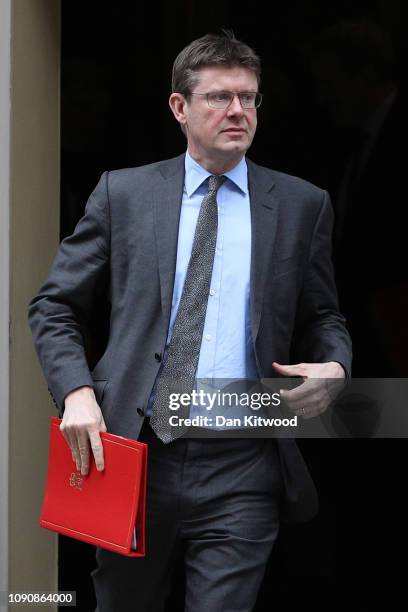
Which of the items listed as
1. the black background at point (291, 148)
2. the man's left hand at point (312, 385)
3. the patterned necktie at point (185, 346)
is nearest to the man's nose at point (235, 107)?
the patterned necktie at point (185, 346)

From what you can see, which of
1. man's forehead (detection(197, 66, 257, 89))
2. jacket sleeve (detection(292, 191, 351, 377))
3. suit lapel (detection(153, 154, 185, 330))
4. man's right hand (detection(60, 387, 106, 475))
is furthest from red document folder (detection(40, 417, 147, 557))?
man's forehead (detection(197, 66, 257, 89))

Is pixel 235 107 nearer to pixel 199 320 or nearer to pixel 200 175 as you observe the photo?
pixel 200 175

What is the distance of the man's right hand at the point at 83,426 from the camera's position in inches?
140

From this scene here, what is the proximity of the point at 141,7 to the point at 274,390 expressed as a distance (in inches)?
70.7

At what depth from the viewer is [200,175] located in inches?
151

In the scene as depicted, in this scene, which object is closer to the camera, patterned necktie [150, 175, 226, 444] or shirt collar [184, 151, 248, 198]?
patterned necktie [150, 175, 226, 444]

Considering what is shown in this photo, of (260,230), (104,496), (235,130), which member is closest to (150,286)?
(260,230)

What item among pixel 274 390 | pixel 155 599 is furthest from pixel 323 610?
pixel 274 390

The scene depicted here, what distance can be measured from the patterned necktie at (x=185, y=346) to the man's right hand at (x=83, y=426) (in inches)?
7.7

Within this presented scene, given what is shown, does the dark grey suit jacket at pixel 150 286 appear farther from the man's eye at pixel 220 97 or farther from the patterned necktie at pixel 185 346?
the man's eye at pixel 220 97

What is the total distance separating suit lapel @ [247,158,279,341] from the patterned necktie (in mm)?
140

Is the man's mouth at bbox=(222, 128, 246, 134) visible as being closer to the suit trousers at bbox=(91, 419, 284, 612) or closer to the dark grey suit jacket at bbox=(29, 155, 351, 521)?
the dark grey suit jacket at bbox=(29, 155, 351, 521)

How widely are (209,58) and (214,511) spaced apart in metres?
1.38

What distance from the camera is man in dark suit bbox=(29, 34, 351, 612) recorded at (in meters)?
3.71
